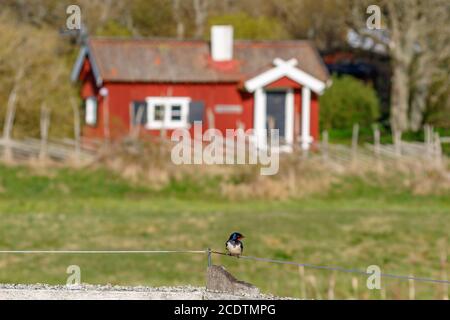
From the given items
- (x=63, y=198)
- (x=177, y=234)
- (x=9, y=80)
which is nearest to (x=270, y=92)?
(x=9, y=80)

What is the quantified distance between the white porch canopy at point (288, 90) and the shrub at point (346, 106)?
7.97 meters

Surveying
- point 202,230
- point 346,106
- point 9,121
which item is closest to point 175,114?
point 9,121

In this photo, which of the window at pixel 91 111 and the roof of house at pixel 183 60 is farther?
the window at pixel 91 111

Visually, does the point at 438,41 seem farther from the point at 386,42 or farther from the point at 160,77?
the point at 160,77

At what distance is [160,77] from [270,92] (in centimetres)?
338

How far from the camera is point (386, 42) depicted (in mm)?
44531

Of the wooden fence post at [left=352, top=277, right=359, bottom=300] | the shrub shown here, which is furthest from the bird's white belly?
the shrub

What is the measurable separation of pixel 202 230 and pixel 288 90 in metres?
13.9

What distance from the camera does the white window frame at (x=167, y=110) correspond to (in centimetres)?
3584

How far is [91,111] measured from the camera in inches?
1487

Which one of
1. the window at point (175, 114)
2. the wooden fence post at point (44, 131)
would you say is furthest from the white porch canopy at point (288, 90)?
the wooden fence post at point (44, 131)

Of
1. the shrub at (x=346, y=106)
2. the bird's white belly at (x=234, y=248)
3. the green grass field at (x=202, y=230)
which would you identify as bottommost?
the green grass field at (x=202, y=230)

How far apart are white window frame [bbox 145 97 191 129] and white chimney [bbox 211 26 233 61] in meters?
1.99

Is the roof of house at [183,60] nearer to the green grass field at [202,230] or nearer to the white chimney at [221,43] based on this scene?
the white chimney at [221,43]
